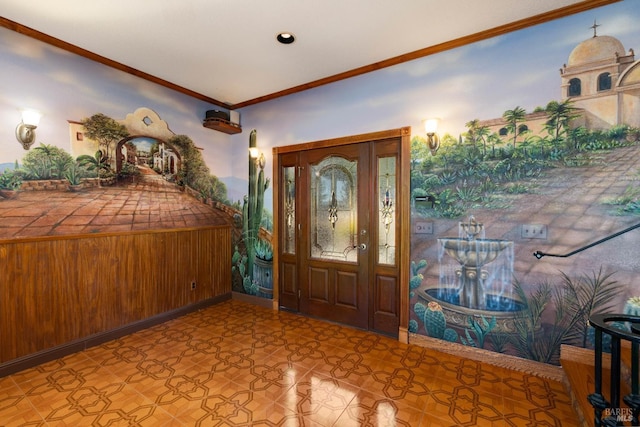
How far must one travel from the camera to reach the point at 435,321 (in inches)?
113

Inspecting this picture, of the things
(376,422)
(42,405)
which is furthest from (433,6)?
(42,405)

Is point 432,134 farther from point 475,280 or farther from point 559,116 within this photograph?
point 475,280

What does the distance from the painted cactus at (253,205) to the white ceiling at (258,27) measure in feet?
4.20

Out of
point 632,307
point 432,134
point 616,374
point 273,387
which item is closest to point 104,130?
point 273,387

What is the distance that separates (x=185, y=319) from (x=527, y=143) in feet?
14.0

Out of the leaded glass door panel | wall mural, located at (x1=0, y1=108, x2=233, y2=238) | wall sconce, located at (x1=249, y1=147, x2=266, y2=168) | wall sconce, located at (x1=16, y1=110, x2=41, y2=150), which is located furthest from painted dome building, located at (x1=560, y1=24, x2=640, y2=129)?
wall sconce, located at (x1=16, y1=110, x2=41, y2=150)

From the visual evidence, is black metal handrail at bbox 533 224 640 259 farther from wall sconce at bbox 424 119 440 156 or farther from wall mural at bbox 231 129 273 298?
wall mural at bbox 231 129 273 298

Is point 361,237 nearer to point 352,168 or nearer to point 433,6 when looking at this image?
point 352,168

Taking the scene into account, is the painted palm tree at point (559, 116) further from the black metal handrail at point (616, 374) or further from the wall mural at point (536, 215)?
the black metal handrail at point (616, 374)

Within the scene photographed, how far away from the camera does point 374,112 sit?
3.20m

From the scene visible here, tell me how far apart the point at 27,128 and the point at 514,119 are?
438 centimetres

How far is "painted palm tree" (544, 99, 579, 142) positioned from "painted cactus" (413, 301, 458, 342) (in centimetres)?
187

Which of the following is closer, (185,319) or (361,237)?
(361,237)

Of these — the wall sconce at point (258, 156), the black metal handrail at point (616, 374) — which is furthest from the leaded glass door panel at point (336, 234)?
the black metal handrail at point (616, 374)
